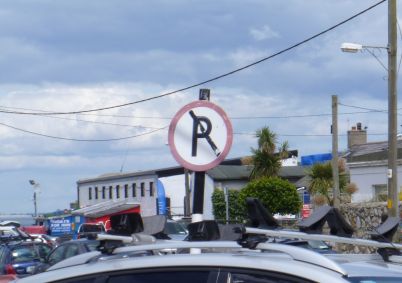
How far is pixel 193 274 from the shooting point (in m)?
4.12

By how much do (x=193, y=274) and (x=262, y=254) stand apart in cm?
39

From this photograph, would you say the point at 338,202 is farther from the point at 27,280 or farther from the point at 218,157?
the point at 27,280

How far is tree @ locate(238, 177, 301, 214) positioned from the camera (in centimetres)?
4759

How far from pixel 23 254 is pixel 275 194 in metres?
29.2

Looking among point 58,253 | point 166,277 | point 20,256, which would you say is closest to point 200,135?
point 166,277

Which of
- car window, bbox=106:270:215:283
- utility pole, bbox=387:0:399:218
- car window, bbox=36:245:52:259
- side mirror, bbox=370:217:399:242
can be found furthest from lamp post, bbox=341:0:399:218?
car window, bbox=106:270:215:283

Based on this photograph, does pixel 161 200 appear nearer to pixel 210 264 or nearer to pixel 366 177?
pixel 366 177

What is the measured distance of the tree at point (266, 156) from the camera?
46.9 meters

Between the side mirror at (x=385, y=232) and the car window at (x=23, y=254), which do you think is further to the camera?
the car window at (x=23, y=254)

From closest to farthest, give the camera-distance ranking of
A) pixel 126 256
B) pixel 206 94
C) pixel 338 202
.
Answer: pixel 126 256, pixel 206 94, pixel 338 202

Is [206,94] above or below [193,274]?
above

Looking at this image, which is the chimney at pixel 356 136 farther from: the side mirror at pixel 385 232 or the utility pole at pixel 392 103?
the side mirror at pixel 385 232

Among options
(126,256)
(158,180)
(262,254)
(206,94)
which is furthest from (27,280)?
(158,180)

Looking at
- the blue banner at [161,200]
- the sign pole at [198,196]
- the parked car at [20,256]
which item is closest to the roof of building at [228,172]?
the blue banner at [161,200]
